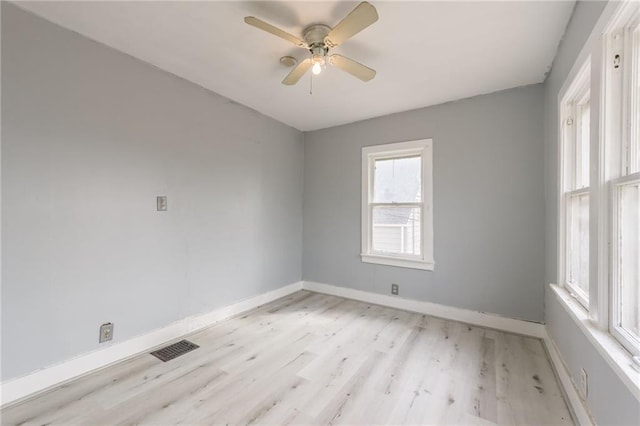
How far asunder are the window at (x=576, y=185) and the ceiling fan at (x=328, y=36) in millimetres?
1353

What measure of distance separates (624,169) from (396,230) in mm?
2441

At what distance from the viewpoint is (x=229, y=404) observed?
1777mm

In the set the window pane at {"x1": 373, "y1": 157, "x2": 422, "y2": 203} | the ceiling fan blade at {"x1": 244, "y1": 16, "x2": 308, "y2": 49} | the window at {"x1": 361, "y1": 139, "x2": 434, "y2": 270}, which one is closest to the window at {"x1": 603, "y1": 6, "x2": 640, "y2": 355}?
the ceiling fan blade at {"x1": 244, "y1": 16, "x2": 308, "y2": 49}

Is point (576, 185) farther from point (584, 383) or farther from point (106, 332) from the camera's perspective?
point (106, 332)

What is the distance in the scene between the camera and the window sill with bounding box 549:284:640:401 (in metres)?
1.02

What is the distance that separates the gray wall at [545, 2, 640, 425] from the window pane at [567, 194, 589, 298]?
0.20m

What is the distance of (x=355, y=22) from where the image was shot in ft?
5.25

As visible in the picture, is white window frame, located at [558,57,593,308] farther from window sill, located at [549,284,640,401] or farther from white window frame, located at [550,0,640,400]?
white window frame, located at [550,0,640,400]

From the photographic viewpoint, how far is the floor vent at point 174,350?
236cm

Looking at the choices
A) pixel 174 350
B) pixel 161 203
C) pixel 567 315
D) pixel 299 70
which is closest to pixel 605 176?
pixel 567 315

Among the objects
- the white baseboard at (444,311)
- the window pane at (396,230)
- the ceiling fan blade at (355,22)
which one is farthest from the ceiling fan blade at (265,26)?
the white baseboard at (444,311)

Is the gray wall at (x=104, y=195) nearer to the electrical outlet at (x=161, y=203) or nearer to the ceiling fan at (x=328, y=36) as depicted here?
the electrical outlet at (x=161, y=203)

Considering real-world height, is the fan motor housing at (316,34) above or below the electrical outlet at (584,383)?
above

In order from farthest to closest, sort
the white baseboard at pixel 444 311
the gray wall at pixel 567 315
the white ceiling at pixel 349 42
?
1. the white baseboard at pixel 444 311
2. the white ceiling at pixel 349 42
3. the gray wall at pixel 567 315
